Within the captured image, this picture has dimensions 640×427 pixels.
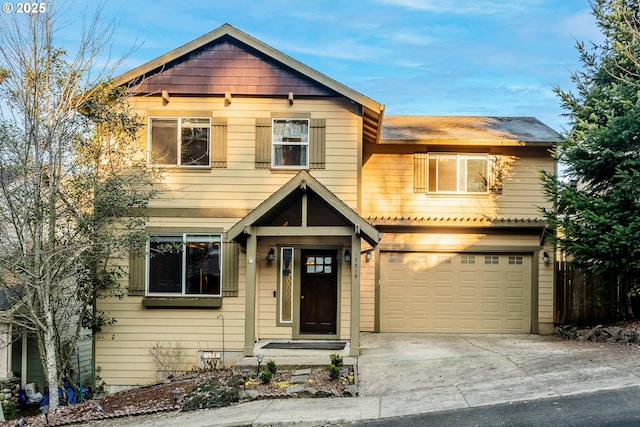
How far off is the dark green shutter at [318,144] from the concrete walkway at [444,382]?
14.1 ft

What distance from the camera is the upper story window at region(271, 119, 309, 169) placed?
13.6 metres

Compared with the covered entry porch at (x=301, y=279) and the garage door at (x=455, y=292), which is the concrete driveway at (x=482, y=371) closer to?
the covered entry porch at (x=301, y=279)

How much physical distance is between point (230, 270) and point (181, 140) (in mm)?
3209

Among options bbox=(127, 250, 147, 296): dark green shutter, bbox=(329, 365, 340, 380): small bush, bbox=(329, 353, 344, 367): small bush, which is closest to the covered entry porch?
bbox=(127, 250, 147, 296): dark green shutter

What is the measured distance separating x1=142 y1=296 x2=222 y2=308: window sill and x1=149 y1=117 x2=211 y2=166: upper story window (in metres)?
3.07

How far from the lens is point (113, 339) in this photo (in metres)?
13.3

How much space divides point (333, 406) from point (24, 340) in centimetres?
861

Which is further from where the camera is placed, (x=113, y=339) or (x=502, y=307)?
(x=502, y=307)

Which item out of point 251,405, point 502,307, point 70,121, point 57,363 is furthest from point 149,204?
point 502,307

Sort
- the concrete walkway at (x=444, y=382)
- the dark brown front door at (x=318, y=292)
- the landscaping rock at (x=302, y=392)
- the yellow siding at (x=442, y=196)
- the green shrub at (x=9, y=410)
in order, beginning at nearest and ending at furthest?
the concrete walkway at (x=444, y=382)
the landscaping rock at (x=302, y=392)
the green shrub at (x=9, y=410)
the dark brown front door at (x=318, y=292)
the yellow siding at (x=442, y=196)

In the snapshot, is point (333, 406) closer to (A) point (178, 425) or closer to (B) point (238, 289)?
(A) point (178, 425)

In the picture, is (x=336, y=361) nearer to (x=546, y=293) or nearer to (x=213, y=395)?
(x=213, y=395)

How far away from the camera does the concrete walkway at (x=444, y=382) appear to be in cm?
855

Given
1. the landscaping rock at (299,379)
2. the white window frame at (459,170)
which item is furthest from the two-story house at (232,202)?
the white window frame at (459,170)
